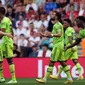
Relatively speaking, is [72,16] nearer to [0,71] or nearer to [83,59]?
[83,59]

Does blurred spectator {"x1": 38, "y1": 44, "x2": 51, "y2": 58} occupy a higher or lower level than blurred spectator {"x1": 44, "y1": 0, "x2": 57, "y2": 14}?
lower

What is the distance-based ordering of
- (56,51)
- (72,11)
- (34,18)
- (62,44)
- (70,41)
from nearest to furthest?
(56,51) → (62,44) → (70,41) → (72,11) → (34,18)

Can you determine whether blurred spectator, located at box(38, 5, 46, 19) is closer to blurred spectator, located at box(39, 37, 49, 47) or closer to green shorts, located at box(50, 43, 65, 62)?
blurred spectator, located at box(39, 37, 49, 47)

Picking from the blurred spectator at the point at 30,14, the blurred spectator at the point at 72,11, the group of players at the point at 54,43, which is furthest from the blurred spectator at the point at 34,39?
the group of players at the point at 54,43

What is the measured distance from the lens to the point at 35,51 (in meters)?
21.9

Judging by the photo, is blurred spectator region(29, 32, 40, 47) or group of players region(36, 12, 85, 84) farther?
blurred spectator region(29, 32, 40, 47)

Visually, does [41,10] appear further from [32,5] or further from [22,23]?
[22,23]

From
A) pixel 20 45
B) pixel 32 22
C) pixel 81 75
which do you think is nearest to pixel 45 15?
pixel 32 22

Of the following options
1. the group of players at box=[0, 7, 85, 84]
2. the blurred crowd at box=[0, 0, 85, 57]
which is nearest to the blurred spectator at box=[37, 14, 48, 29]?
the blurred crowd at box=[0, 0, 85, 57]

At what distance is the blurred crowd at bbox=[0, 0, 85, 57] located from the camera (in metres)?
21.9

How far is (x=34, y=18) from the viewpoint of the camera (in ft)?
78.1

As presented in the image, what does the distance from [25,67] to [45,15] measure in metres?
3.66

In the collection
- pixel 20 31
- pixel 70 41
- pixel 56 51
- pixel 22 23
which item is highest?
pixel 22 23

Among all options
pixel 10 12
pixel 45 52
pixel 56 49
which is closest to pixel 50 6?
pixel 10 12
